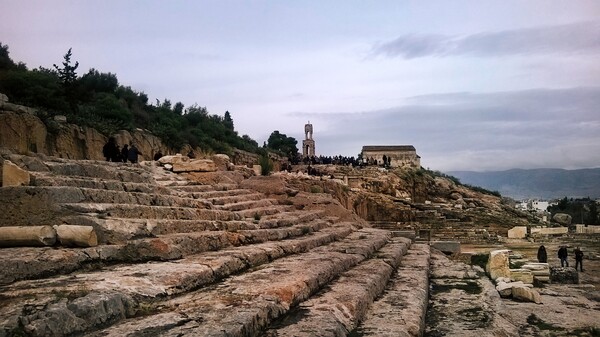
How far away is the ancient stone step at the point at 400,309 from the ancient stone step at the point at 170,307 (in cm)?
59

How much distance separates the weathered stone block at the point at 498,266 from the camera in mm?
8305

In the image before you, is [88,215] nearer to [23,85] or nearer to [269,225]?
[269,225]

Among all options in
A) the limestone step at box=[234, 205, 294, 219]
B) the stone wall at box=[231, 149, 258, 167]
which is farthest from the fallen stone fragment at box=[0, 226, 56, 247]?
the stone wall at box=[231, 149, 258, 167]

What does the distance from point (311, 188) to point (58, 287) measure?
13579 millimetres

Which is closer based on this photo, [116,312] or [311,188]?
[116,312]

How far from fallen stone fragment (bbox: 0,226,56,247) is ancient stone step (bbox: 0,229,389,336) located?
3.12 feet

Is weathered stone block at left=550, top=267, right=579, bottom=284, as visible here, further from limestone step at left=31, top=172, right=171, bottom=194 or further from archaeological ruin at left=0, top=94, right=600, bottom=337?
limestone step at left=31, top=172, right=171, bottom=194

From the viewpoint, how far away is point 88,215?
4.94 meters

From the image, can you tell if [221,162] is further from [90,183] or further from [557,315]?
[557,315]

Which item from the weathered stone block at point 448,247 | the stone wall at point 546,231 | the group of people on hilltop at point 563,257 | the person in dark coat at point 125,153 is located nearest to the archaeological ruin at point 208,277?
the group of people on hilltop at point 563,257

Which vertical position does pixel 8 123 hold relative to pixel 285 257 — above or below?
above

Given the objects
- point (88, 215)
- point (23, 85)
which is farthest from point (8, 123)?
point (88, 215)

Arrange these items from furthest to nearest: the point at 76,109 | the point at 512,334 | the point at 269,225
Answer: the point at 76,109
the point at 269,225
the point at 512,334

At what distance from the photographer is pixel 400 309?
14.6 ft
